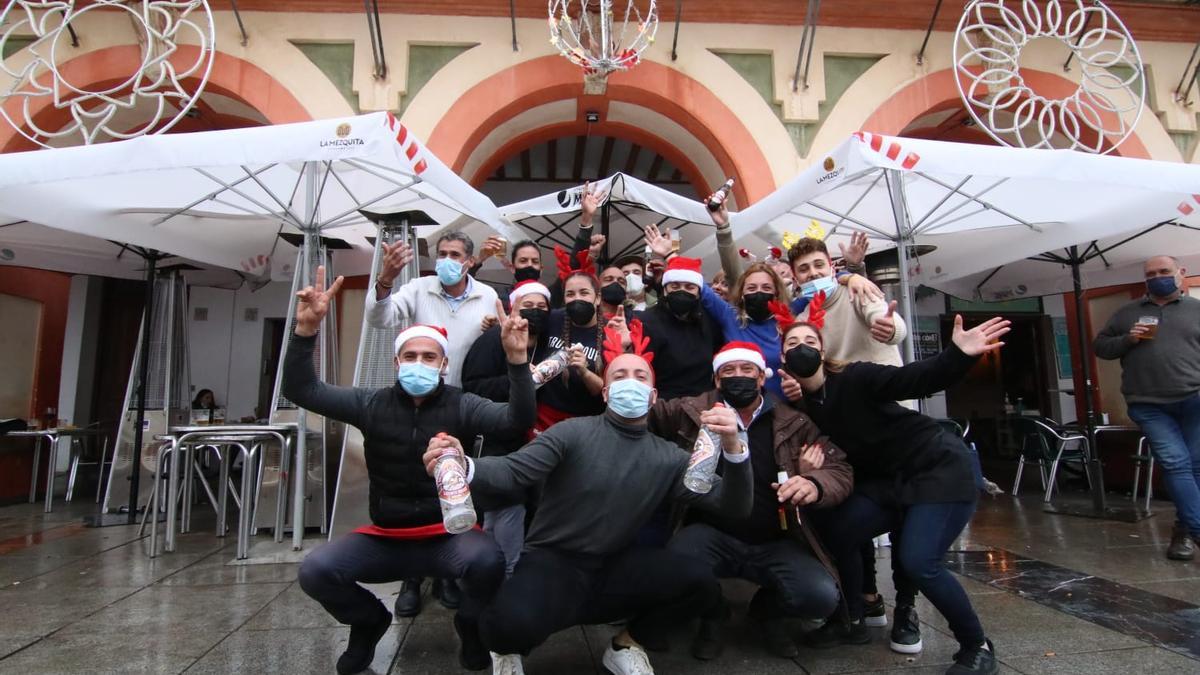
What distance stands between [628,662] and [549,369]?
4.41 ft

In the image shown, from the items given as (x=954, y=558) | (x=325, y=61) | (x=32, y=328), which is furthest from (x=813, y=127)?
(x=32, y=328)

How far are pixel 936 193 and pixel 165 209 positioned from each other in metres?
6.31

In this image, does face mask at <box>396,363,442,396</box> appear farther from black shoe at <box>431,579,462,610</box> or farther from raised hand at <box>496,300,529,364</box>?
black shoe at <box>431,579,462,610</box>

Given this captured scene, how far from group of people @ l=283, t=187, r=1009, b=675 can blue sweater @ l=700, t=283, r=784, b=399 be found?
122mm

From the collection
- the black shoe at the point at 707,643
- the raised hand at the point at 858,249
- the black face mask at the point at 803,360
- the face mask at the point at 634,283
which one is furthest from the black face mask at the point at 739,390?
the face mask at the point at 634,283

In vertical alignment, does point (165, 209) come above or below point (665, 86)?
below

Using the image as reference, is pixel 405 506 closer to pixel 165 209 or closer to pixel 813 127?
pixel 165 209

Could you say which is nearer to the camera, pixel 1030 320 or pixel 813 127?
pixel 813 127

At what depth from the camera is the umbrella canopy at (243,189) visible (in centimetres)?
416

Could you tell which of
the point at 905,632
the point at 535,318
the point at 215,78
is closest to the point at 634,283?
the point at 535,318

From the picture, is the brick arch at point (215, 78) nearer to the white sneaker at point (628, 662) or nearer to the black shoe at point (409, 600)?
the black shoe at point (409, 600)

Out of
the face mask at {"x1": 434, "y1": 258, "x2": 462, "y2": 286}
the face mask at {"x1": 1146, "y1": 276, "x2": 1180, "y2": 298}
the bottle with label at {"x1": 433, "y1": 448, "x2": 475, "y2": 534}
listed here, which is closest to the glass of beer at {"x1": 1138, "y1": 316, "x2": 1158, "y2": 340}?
the face mask at {"x1": 1146, "y1": 276, "x2": 1180, "y2": 298}

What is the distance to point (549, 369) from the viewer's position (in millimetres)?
3350

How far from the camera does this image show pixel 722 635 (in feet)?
10.8
